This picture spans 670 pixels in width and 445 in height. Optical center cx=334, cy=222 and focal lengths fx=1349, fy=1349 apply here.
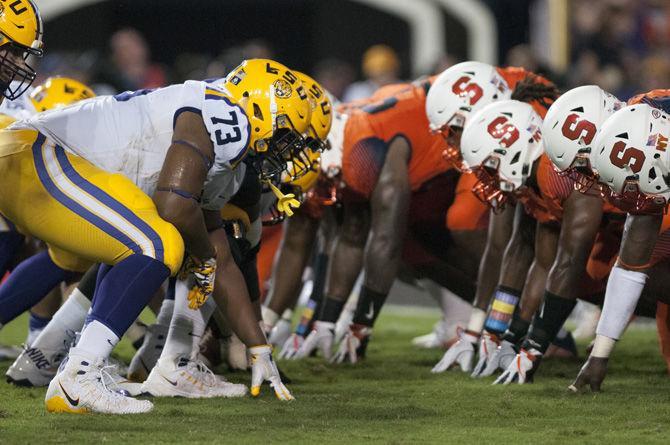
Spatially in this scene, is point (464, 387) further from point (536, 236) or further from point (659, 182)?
point (659, 182)

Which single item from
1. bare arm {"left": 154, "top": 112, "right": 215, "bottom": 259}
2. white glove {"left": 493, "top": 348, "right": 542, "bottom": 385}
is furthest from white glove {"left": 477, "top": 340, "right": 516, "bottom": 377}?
bare arm {"left": 154, "top": 112, "right": 215, "bottom": 259}

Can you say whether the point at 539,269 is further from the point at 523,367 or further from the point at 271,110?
the point at 271,110

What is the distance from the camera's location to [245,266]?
648 centimetres

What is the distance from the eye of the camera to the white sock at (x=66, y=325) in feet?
20.0

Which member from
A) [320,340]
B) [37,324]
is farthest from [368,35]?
[37,324]

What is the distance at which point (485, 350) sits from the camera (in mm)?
6789

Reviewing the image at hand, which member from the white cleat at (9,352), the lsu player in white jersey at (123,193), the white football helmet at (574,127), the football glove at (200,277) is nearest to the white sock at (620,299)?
the white football helmet at (574,127)

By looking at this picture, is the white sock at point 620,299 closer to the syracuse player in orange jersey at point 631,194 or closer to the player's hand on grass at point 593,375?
the syracuse player in orange jersey at point 631,194

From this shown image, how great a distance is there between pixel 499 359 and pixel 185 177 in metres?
2.17

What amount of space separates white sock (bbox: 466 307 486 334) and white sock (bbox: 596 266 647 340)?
1.35m

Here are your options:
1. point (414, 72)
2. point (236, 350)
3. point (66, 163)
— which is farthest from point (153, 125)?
point (414, 72)

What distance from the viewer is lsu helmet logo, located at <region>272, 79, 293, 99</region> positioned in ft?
18.6

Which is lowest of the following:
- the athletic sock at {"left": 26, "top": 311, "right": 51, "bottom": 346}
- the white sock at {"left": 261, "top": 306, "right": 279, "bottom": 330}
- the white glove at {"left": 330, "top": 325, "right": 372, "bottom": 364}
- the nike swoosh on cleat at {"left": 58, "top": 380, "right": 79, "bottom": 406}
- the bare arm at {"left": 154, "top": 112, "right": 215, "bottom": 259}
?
the athletic sock at {"left": 26, "top": 311, "right": 51, "bottom": 346}

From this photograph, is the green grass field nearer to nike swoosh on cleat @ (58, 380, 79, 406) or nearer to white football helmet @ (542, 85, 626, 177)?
nike swoosh on cleat @ (58, 380, 79, 406)
